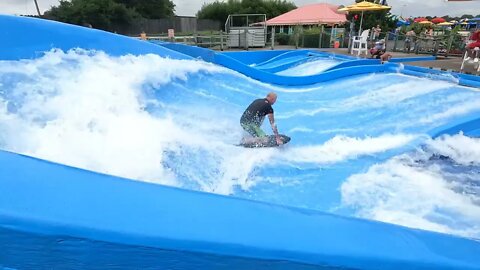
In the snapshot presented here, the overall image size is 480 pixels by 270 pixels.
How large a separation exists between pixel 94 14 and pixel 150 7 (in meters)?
8.53

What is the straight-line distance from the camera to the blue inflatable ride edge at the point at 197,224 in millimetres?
1076

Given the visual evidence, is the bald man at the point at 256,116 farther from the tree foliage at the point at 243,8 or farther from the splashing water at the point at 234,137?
the tree foliage at the point at 243,8

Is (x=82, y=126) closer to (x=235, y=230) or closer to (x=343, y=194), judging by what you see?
(x=343, y=194)

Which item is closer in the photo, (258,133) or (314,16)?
(258,133)

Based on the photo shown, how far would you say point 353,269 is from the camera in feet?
3.79

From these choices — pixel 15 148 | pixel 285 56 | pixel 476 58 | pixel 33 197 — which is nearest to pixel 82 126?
pixel 15 148

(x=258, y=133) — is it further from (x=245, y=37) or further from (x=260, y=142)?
(x=245, y=37)

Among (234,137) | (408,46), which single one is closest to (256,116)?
(234,137)

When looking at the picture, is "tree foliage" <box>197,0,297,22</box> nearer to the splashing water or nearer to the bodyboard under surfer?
the splashing water

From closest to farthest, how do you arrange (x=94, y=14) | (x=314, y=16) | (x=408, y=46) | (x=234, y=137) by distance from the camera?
(x=234, y=137) → (x=408, y=46) → (x=314, y=16) → (x=94, y=14)

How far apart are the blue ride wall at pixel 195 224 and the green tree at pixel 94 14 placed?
3309 cm

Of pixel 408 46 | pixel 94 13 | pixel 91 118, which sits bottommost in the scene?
pixel 91 118

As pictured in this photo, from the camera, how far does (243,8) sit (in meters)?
42.7

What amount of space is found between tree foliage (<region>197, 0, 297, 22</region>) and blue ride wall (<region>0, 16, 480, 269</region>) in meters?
42.6
